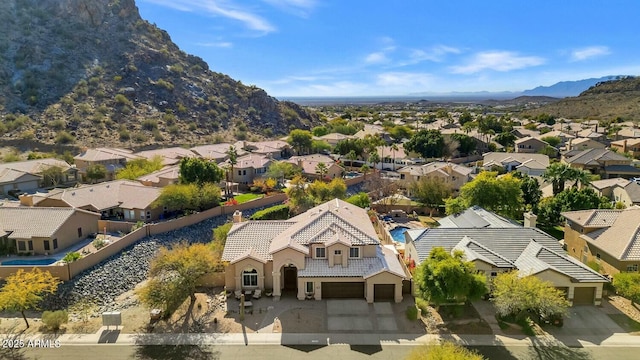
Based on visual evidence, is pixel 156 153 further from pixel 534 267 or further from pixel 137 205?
pixel 534 267

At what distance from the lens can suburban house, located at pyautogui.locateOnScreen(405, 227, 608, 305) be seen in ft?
96.3

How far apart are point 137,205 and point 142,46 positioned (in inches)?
3689

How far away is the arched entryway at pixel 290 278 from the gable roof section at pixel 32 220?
20.5 metres

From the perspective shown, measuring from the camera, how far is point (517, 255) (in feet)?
105

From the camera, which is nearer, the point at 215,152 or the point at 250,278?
the point at 250,278

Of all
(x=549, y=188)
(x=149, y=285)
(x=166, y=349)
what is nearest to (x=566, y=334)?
(x=166, y=349)

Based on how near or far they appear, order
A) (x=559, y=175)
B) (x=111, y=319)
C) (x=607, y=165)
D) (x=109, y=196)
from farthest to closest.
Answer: (x=607, y=165) → (x=559, y=175) → (x=109, y=196) → (x=111, y=319)

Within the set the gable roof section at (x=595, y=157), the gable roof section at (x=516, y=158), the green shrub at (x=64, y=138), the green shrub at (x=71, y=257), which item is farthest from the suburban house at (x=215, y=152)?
the gable roof section at (x=595, y=157)

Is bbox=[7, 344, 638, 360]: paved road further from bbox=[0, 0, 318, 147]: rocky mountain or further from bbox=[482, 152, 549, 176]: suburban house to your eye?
bbox=[0, 0, 318, 147]: rocky mountain

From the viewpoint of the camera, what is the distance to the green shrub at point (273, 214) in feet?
162

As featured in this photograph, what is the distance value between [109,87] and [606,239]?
352ft

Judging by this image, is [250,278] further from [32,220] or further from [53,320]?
[32,220]

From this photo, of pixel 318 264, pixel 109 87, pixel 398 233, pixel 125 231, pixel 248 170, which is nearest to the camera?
pixel 318 264

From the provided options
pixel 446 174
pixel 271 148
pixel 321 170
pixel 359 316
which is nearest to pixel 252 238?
pixel 359 316
